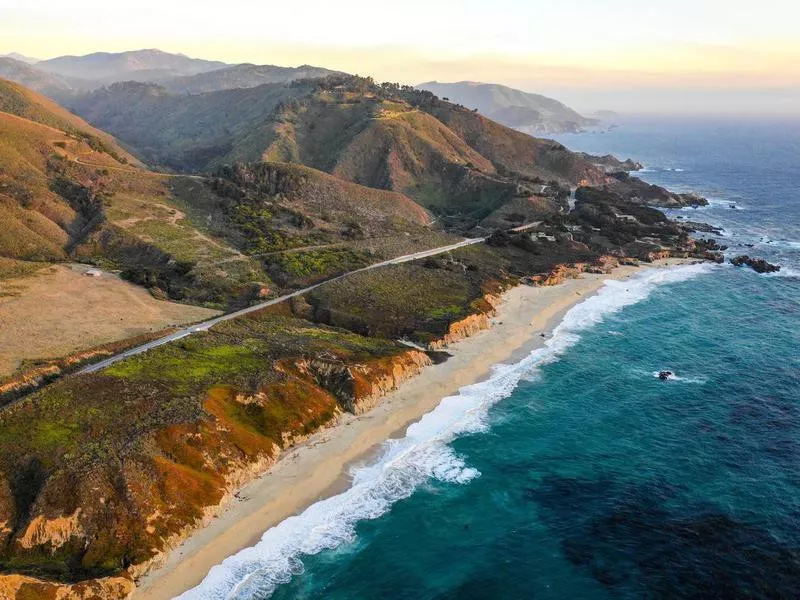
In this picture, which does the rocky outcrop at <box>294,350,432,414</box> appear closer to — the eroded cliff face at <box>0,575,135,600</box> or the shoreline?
the shoreline

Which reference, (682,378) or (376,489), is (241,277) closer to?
(376,489)

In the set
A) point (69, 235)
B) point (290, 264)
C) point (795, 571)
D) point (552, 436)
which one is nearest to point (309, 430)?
point (552, 436)

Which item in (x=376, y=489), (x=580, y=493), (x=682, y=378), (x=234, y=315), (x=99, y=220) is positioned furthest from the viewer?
(x=99, y=220)

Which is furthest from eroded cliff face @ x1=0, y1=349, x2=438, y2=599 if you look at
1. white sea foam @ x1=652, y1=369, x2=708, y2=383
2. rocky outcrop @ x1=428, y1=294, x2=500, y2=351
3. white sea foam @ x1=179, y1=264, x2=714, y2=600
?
white sea foam @ x1=652, y1=369, x2=708, y2=383

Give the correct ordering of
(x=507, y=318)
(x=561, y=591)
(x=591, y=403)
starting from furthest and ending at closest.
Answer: (x=507, y=318)
(x=591, y=403)
(x=561, y=591)

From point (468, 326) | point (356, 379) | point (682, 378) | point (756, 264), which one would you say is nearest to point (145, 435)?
point (356, 379)

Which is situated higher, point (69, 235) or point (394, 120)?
point (394, 120)

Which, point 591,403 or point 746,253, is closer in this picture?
point 591,403

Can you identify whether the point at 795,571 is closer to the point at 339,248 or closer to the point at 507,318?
the point at 507,318
